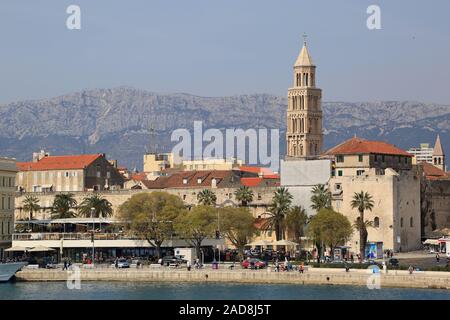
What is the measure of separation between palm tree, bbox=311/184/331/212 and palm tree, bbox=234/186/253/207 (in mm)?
7856

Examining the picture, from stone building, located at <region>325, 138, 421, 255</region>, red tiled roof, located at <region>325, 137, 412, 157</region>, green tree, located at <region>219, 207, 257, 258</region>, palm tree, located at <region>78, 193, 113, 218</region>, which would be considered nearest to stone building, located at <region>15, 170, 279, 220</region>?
palm tree, located at <region>78, 193, 113, 218</region>

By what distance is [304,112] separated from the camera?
169 metres

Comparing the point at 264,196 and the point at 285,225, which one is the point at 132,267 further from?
the point at 264,196

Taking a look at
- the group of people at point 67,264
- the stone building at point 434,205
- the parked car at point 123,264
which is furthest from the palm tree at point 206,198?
the parked car at point 123,264

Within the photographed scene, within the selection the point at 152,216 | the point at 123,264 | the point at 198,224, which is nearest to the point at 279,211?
the point at 198,224

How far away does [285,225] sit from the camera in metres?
115

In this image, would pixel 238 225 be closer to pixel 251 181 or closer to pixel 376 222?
pixel 376 222

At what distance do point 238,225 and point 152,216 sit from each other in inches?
332

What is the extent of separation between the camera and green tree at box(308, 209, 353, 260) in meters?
105

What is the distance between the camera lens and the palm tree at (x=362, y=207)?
357 ft
